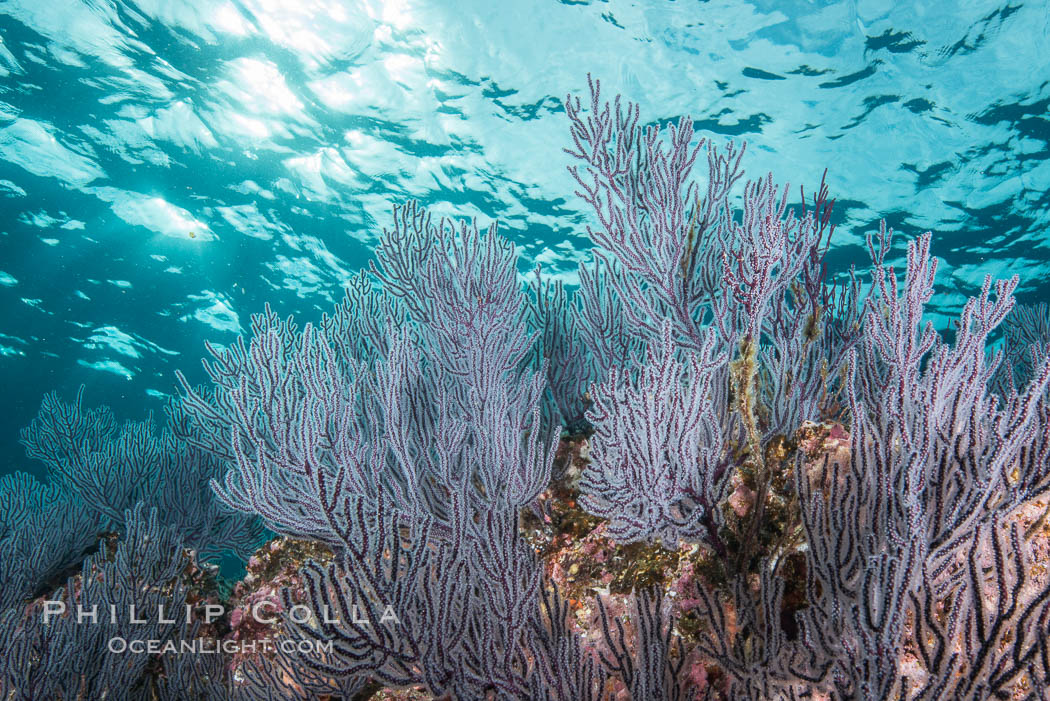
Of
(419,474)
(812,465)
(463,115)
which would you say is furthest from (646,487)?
(463,115)

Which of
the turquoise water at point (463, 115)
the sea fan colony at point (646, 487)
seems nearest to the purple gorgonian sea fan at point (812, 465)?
the sea fan colony at point (646, 487)

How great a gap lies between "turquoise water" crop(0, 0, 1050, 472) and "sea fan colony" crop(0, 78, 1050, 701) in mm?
6166

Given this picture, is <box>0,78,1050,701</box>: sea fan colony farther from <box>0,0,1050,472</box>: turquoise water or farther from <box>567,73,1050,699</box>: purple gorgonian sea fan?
<box>0,0,1050,472</box>: turquoise water

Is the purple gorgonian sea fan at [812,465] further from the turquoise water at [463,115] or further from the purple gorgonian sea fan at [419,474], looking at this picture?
the turquoise water at [463,115]

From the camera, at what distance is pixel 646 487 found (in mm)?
2844

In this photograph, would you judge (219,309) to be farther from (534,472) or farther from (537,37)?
(534,472)

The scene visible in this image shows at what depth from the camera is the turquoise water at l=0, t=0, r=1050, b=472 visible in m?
9.09

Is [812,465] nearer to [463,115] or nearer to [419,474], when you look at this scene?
[419,474]

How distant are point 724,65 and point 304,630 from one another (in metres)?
11.0

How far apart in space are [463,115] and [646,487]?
1050 cm

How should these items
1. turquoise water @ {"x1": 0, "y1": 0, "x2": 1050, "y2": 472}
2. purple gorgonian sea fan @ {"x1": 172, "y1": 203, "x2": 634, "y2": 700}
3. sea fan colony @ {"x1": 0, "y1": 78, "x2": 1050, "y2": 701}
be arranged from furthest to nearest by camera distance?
1. turquoise water @ {"x1": 0, "y1": 0, "x2": 1050, "y2": 472}
2. purple gorgonian sea fan @ {"x1": 172, "y1": 203, "x2": 634, "y2": 700}
3. sea fan colony @ {"x1": 0, "y1": 78, "x2": 1050, "y2": 701}

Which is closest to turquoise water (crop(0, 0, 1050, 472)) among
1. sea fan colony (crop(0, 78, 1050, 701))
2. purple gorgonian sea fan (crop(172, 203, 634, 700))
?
sea fan colony (crop(0, 78, 1050, 701))

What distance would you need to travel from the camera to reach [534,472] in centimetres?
369

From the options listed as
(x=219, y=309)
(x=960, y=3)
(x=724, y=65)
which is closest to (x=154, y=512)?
(x=724, y=65)
